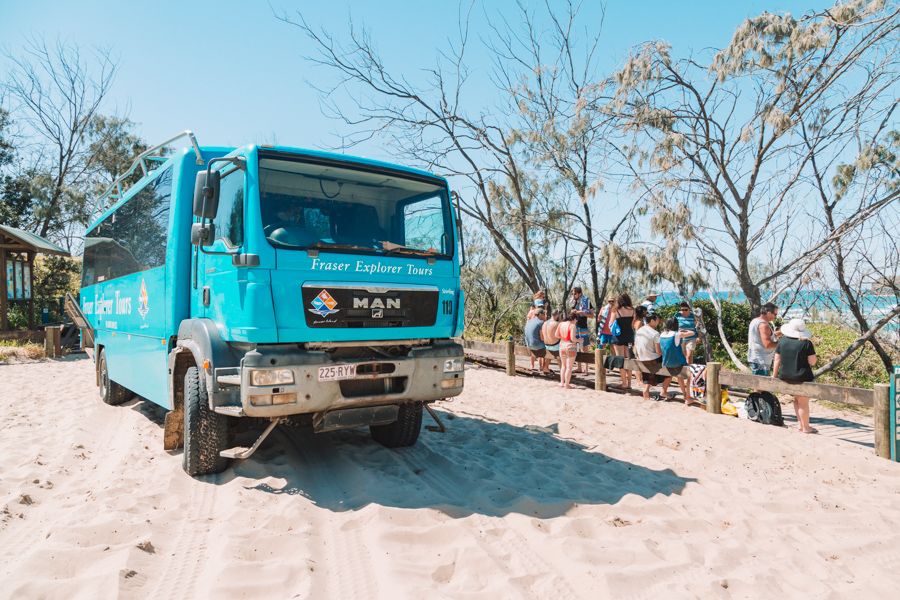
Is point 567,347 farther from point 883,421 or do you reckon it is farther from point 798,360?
point 883,421

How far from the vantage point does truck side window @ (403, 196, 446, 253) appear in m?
5.54

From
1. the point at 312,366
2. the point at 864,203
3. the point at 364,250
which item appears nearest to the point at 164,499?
the point at 312,366

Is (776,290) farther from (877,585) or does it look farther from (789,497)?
(877,585)

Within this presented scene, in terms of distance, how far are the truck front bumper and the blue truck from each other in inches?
0.4

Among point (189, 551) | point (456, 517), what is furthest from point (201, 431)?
point (456, 517)

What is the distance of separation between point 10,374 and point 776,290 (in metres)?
16.9

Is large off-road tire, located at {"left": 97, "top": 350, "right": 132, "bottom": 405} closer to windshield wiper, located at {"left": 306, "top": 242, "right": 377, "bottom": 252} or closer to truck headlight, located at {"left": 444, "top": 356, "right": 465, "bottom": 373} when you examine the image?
windshield wiper, located at {"left": 306, "top": 242, "right": 377, "bottom": 252}

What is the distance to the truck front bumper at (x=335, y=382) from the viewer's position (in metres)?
4.40

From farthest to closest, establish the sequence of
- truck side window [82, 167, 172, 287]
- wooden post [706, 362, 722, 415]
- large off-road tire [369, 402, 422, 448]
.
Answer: wooden post [706, 362, 722, 415]
large off-road tire [369, 402, 422, 448]
truck side window [82, 167, 172, 287]

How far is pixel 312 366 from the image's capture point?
15.0 feet

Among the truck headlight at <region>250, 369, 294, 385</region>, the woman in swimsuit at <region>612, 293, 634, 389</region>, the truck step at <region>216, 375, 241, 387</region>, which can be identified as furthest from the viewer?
the woman in swimsuit at <region>612, 293, 634, 389</region>

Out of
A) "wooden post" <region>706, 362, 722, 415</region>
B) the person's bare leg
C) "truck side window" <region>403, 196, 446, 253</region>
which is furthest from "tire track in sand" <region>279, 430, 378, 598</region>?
the person's bare leg

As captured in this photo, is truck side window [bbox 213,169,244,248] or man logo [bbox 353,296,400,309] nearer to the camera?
truck side window [bbox 213,169,244,248]

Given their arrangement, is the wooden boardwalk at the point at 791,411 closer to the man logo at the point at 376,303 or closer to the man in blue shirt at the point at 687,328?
the man in blue shirt at the point at 687,328
